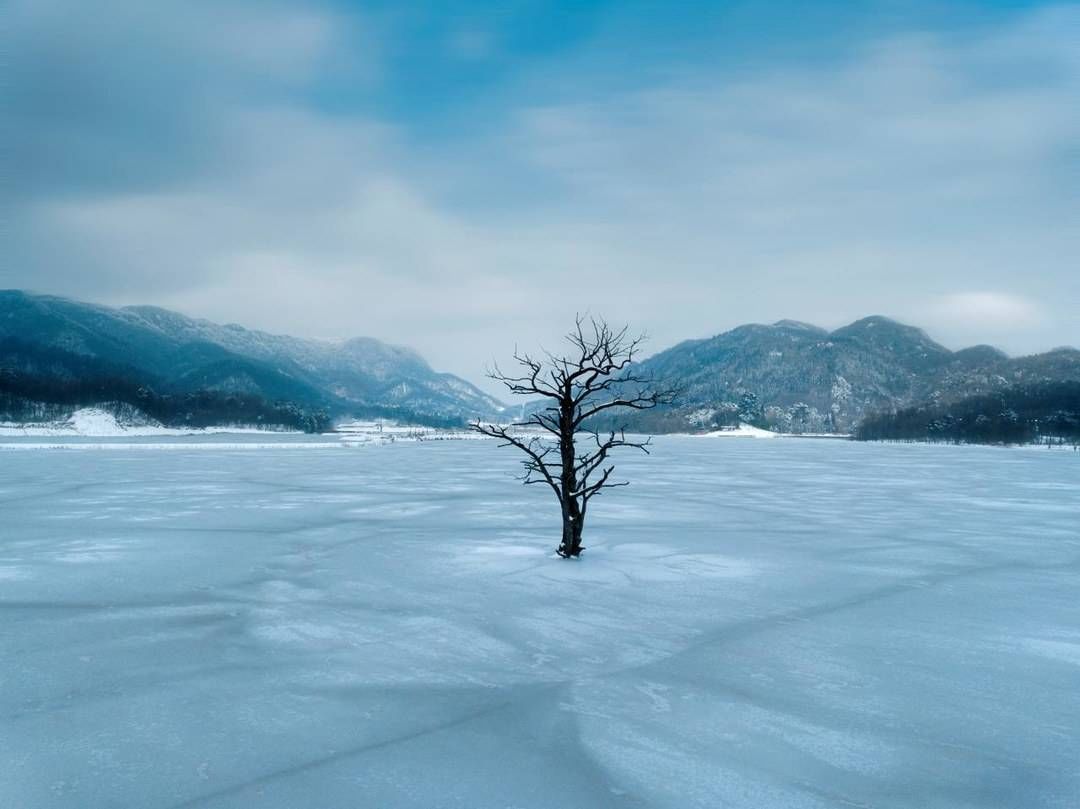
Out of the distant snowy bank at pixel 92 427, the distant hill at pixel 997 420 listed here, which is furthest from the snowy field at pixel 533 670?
the distant hill at pixel 997 420

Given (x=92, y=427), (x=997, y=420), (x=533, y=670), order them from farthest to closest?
1. (x=997, y=420)
2. (x=92, y=427)
3. (x=533, y=670)

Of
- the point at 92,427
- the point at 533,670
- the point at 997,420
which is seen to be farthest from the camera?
the point at 997,420

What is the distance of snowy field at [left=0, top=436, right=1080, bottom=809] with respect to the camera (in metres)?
5.11

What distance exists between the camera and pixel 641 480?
120 ft

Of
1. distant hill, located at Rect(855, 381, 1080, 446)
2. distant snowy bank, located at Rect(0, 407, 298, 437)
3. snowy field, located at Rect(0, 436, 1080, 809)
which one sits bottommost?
distant snowy bank, located at Rect(0, 407, 298, 437)

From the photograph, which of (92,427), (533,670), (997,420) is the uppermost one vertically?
(997,420)

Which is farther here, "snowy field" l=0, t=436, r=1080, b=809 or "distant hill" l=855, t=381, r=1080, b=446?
"distant hill" l=855, t=381, r=1080, b=446

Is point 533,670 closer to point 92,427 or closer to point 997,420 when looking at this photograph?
point 92,427

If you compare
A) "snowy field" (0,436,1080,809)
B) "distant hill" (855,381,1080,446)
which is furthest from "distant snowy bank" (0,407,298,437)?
"distant hill" (855,381,1080,446)

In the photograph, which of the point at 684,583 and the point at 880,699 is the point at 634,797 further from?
the point at 684,583

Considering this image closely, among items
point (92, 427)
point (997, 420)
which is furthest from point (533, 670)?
point (997, 420)

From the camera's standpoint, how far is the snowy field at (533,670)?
5.11 meters

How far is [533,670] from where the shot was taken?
24.4ft

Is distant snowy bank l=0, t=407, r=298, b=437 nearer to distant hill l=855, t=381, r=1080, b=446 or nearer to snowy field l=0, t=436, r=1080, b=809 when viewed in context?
snowy field l=0, t=436, r=1080, b=809
